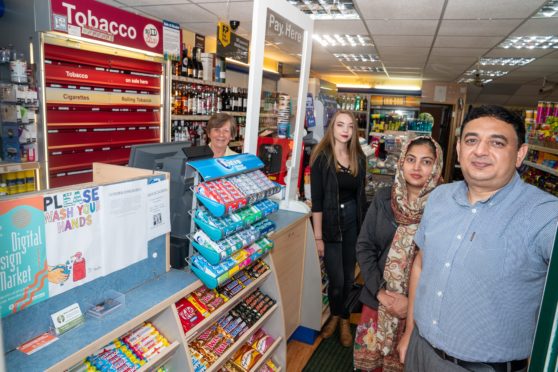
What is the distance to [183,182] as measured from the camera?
1.98 m

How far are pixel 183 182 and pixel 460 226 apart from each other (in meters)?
1.24

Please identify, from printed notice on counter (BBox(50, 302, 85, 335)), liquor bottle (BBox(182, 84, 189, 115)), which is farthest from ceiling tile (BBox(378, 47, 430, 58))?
printed notice on counter (BBox(50, 302, 85, 335))

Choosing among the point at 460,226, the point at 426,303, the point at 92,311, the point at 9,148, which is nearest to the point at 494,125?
the point at 460,226

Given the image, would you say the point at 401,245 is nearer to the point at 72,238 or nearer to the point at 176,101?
the point at 72,238

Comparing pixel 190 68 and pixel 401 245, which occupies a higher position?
pixel 190 68

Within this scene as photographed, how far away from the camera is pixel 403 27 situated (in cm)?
555

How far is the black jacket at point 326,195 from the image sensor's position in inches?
125

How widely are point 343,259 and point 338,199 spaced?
0.53 m

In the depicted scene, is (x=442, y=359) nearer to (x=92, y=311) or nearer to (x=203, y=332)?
(x=203, y=332)

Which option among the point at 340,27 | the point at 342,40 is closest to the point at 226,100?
the point at 340,27

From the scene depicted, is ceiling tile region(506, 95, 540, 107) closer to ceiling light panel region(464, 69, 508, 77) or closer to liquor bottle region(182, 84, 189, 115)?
ceiling light panel region(464, 69, 508, 77)

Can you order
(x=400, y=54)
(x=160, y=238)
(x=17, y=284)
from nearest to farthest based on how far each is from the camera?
(x=17, y=284), (x=160, y=238), (x=400, y=54)

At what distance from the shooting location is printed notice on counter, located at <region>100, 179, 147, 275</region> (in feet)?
5.19

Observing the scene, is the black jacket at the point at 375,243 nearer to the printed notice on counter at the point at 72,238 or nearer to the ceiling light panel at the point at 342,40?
the printed notice on counter at the point at 72,238
